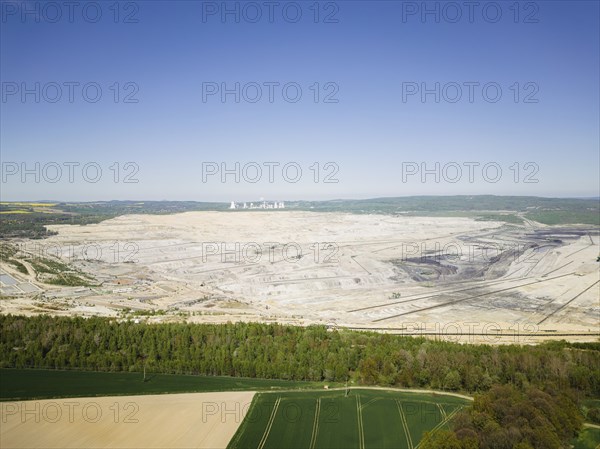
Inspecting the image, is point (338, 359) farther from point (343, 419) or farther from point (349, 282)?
point (349, 282)

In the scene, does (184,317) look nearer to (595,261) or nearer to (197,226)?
(595,261)

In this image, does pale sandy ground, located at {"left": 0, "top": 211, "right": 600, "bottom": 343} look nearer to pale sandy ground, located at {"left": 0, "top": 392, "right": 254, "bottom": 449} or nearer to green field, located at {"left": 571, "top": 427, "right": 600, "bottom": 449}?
green field, located at {"left": 571, "top": 427, "right": 600, "bottom": 449}

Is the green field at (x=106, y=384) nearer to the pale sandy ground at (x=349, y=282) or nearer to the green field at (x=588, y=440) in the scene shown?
the pale sandy ground at (x=349, y=282)

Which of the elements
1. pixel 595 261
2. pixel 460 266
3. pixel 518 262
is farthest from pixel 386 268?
pixel 595 261

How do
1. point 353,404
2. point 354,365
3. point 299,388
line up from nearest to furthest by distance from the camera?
point 353,404, point 299,388, point 354,365

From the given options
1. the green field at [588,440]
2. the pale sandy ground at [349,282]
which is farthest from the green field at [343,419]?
the pale sandy ground at [349,282]

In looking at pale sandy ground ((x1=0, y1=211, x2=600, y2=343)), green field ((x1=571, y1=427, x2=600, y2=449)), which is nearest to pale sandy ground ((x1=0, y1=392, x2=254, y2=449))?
pale sandy ground ((x1=0, y1=211, x2=600, y2=343))

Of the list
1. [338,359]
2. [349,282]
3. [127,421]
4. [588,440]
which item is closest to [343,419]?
[338,359]
